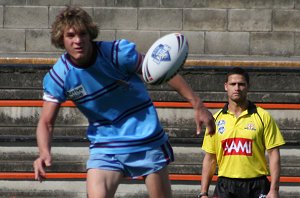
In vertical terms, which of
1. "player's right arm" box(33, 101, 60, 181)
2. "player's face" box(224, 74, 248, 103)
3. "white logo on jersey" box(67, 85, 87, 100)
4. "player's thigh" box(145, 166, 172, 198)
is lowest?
"player's thigh" box(145, 166, 172, 198)

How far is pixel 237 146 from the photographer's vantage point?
7938 mm

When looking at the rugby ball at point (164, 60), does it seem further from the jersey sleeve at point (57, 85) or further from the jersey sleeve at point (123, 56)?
the jersey sleeve at point (57, 85)

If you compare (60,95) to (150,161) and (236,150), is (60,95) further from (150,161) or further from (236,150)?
(236,150)

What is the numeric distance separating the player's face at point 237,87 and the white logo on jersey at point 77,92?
2.09m

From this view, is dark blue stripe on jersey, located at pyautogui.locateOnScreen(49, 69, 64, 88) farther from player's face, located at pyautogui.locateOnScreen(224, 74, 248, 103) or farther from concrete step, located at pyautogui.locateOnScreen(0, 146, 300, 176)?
concrete step, located at pyautogui.locateOnScreen(0, 146, 300, 176)

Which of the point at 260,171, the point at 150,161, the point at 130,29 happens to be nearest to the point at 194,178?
the point at 260,171

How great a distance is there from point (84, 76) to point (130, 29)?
6.06m

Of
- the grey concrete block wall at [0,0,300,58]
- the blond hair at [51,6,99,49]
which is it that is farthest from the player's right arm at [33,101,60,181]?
the grey concrete block wall at [0,0,300,58]

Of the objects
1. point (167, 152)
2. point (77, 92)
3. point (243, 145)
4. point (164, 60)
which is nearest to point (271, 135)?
point (243, 145)

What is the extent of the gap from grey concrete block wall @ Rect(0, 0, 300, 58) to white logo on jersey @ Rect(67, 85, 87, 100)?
5.96 m

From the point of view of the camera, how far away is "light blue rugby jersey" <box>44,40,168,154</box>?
6145mm

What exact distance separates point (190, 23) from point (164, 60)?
245 inches

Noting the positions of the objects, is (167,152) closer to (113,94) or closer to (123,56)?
(113,94)

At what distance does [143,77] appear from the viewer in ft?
20.1
